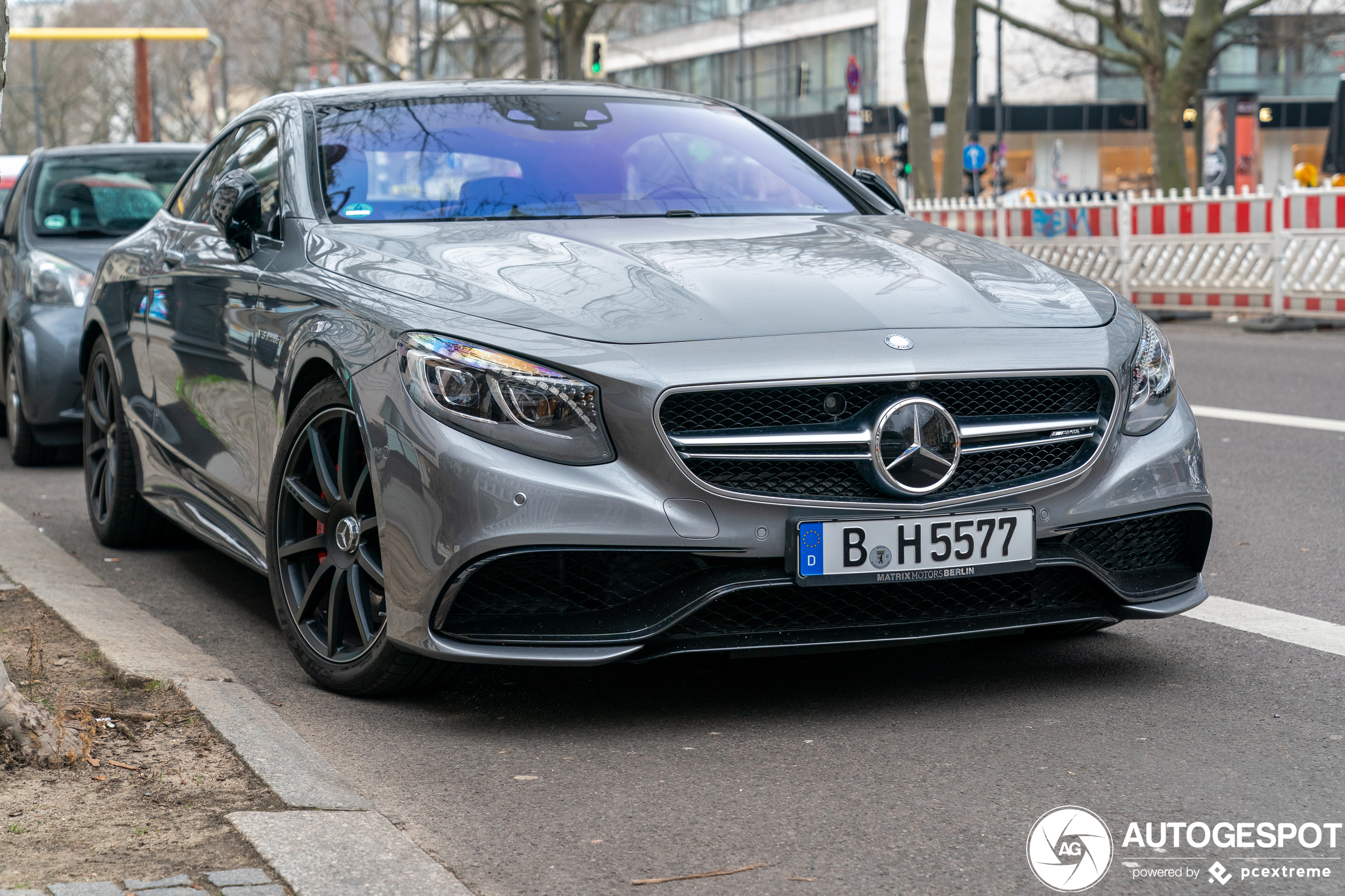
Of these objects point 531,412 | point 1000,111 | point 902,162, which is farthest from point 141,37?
point 531,412

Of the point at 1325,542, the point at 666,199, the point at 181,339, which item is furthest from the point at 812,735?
the point at 1325,542

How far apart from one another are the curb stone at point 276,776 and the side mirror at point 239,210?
1.11 m

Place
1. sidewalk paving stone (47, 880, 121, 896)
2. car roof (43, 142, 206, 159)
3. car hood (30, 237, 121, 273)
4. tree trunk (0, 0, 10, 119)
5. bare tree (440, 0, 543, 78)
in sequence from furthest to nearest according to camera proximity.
→ bare tree (440, 0, 543, 78) < car roof (43, 142, 206, 159) < car hood (30, 237, 121, 273) < tree trunk (0, 0, 10, 119) < sidewalk paving stone (47, 880, 121, 896)

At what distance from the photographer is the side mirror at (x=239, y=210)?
15.2ft

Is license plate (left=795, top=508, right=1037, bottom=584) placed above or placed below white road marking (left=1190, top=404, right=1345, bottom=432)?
above

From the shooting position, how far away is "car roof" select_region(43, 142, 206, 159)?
974 cm

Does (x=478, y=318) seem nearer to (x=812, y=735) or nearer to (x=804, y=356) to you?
(x=804, y=356)

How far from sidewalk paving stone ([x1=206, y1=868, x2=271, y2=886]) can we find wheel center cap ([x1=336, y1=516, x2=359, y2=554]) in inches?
47.0

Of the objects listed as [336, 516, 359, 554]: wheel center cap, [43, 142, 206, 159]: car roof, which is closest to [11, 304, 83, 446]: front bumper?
[43, 142, 206, 159]: car roof

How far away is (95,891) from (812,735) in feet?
5.22

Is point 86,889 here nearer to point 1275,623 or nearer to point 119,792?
point 119,792

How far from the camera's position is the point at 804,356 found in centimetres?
359

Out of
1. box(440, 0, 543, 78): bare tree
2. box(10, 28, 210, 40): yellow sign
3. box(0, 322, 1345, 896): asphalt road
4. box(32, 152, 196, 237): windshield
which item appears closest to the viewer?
box(0, 322, 1345, 896): asphalt road

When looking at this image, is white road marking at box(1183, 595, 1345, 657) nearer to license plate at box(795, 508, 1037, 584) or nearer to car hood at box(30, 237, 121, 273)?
license plate at box(795, 508, 1037, 584)
